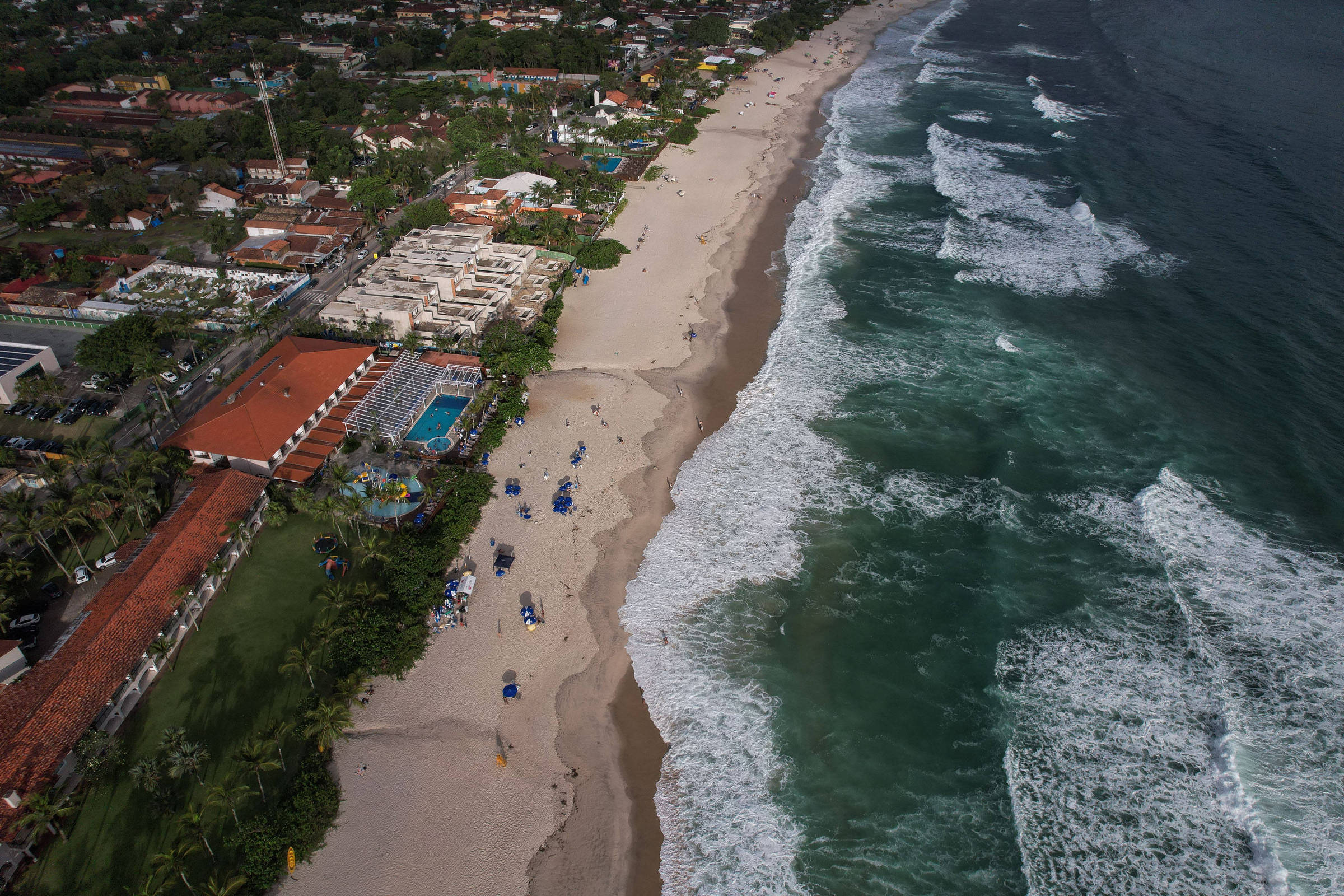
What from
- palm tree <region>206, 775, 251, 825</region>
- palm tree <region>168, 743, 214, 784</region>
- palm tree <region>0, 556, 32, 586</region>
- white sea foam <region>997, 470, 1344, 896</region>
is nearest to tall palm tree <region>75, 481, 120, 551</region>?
palm tree <region>0, 556, 32, 586</region>

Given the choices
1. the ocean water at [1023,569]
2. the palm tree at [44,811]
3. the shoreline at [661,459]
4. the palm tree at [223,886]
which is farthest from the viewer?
the ocean water at [1023,569]

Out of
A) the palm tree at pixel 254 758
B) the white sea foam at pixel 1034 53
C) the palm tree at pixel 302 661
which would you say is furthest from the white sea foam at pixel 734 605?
the white sea foam at pixel 1034 53

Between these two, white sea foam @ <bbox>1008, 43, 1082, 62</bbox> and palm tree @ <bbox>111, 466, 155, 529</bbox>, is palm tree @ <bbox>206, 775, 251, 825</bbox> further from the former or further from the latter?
A: white sea foam @ <bbox>1008, 43, 1082, 62</bbox>

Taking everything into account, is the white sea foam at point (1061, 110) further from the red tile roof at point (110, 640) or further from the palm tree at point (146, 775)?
the palm tree at point (146, 775)

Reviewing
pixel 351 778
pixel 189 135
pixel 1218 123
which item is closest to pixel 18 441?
pixel 351 778

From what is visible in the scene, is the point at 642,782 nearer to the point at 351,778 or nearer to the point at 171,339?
the point at 351,778
